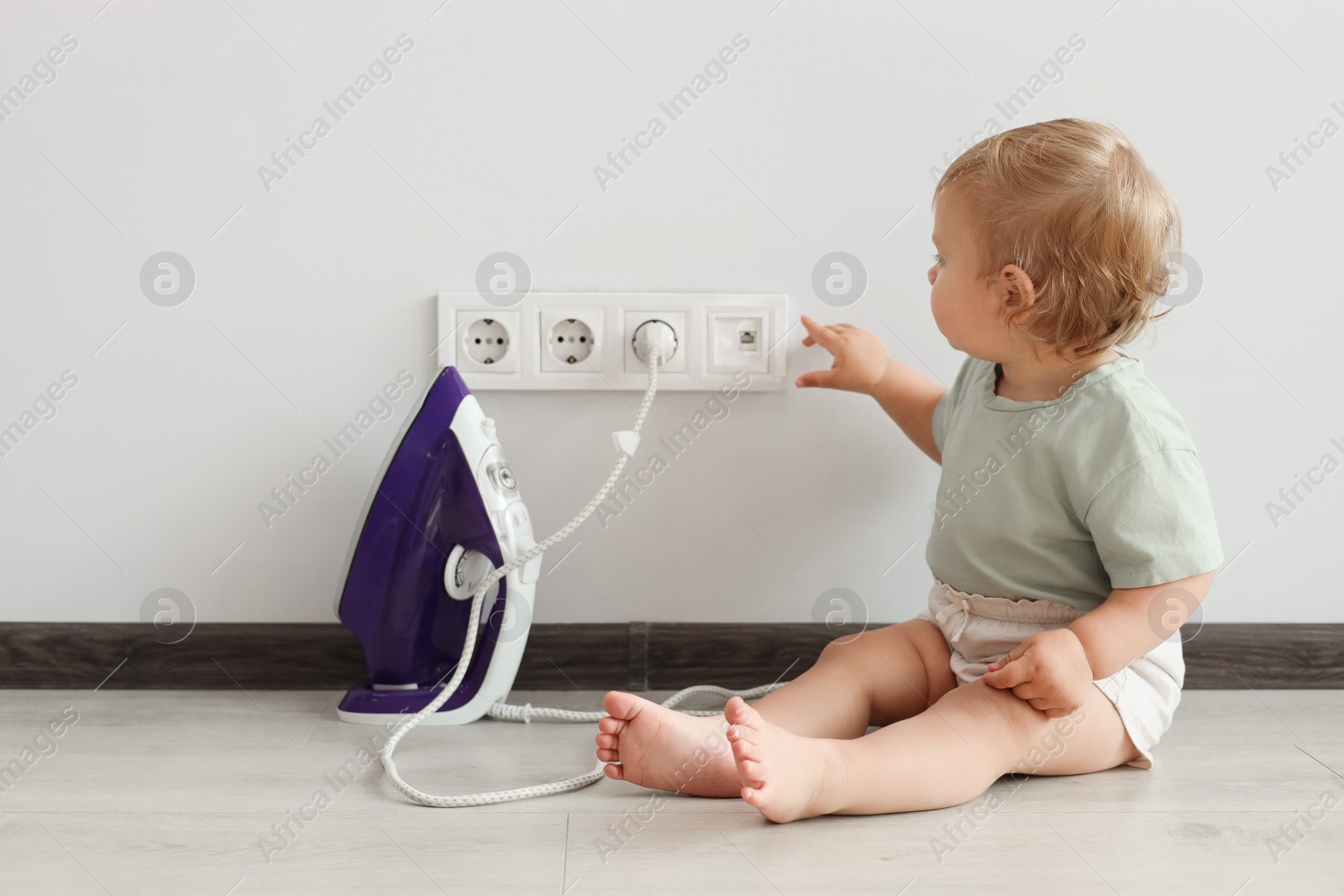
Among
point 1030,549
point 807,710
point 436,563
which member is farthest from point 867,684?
point 436,563

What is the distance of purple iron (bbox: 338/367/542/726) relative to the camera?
0.91m

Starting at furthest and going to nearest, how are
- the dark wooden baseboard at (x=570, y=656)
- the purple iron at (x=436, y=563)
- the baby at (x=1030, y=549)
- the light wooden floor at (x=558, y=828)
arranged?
1. the dark wooden baseboard at (x=570, y=656)
2. the purple iron at (x=436, y=563)
3. the baby at (x=1030, y=549)
4. the light wooden floor at (x=558, y=828)

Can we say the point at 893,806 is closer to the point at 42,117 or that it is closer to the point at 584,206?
the point at 584,206

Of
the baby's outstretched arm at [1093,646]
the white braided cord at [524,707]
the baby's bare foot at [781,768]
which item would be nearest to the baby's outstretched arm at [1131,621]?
the baby's outstretched arm at [1093,646]

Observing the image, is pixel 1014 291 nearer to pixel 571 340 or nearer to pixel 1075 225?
pixel 1075 225

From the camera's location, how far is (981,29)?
3.26 ft

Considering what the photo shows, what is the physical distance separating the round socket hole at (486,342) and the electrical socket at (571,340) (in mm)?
38

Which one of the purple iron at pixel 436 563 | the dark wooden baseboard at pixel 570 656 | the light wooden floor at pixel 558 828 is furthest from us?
the dark wooden baseboard at pixel 570 656

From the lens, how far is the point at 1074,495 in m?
0.82

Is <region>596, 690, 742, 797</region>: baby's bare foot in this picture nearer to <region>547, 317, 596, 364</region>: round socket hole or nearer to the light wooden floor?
the light wooden floor

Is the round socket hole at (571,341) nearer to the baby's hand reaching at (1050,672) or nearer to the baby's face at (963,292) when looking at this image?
the baby's face at (963,292)

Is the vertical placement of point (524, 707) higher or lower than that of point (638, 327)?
lower

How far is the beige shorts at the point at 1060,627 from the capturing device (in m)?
0.82

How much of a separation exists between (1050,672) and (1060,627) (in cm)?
10
